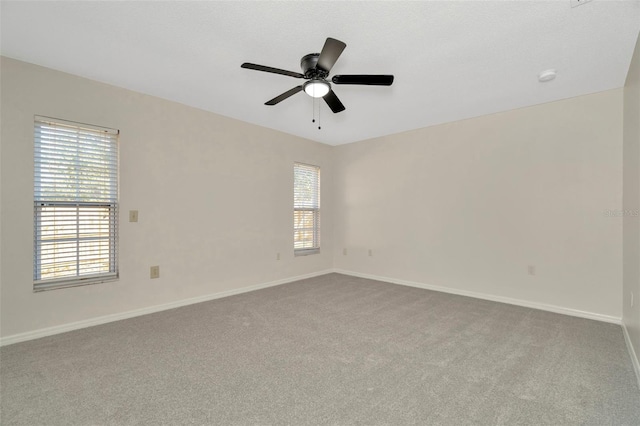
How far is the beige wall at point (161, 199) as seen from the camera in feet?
8.39

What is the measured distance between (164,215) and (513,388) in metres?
3.65

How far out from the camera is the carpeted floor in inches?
64.1

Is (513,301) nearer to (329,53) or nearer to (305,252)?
(305,252)

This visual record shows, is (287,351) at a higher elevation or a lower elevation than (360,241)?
lower

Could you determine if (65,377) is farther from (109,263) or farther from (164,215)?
(164,215)

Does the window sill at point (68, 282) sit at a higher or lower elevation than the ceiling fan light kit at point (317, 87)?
lower

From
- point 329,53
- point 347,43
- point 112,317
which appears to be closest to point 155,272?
point 112,317

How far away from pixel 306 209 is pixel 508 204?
3.10 meters

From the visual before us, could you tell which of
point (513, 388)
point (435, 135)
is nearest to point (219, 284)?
point (513, 388)

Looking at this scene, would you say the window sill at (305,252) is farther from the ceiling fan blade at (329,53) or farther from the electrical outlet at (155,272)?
the ceiling fan blade at (329,53)

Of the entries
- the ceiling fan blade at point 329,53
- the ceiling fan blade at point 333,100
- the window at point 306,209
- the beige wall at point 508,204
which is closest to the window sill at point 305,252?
the window at point 306,209

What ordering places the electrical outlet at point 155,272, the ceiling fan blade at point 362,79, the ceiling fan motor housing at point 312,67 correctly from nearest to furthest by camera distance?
the ceiling fan blade at point 362,79
the ceiling fan motor housing at point 312,67
the electrical outlet at point 155,272

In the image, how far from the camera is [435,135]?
4.39 meters

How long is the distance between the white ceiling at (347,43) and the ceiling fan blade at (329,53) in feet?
0.78
